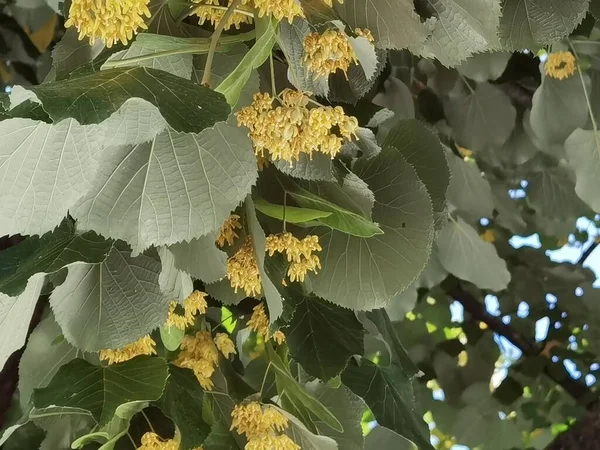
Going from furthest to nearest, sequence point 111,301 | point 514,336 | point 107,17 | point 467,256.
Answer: point 514,336 < point 467,256 < point 111,301 < point 107,17

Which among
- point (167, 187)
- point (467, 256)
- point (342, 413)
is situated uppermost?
point (167, 187)

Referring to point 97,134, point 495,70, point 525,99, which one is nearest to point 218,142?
point 97,134

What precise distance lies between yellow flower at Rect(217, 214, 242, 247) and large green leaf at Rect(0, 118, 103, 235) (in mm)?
82

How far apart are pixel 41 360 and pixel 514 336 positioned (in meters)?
0.88

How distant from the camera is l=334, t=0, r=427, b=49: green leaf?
30 cm

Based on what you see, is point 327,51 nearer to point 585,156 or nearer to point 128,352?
point 128,352

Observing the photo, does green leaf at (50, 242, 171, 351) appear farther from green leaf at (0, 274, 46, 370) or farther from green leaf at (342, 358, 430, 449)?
green leaf at (342, 358, 430, 449)

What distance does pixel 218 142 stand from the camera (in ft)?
0.86

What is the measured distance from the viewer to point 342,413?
1.45 feet

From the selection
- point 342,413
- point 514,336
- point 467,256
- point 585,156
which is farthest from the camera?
point 514,336

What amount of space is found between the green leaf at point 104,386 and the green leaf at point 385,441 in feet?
0.79

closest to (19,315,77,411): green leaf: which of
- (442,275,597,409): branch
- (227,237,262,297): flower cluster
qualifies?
(227,237,262,297): flower cluster

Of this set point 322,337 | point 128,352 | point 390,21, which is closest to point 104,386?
point 128,352

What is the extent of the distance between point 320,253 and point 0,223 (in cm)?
17
